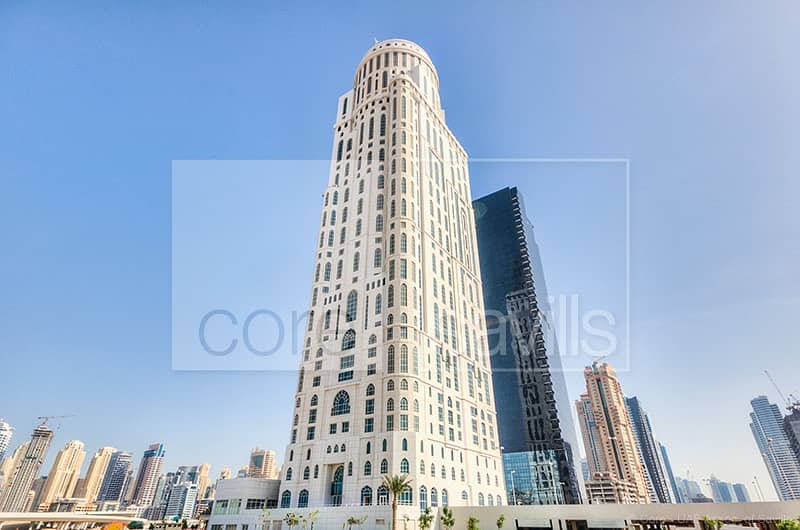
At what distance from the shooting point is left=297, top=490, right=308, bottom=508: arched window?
70000 mm

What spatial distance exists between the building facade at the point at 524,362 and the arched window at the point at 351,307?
92501 mm

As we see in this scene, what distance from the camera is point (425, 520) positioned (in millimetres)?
58469

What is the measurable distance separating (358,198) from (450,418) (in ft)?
174

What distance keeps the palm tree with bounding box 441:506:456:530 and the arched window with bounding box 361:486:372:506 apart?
11616 mm

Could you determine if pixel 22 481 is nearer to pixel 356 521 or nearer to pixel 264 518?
pixel 264 518

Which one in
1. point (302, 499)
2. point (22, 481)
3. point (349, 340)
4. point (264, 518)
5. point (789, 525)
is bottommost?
point (789, 525)

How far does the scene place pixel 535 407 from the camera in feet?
487

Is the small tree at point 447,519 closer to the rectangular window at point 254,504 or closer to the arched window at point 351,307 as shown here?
the rectangular window at point 254,504

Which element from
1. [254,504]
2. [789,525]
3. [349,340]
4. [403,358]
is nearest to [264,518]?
[254,504]

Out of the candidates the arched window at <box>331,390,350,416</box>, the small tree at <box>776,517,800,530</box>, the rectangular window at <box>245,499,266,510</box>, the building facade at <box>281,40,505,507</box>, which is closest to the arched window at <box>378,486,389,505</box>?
the building facade at <box>281,40,505,507</box>

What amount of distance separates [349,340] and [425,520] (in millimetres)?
34743

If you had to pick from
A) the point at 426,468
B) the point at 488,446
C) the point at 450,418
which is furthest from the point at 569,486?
the point at 426,468

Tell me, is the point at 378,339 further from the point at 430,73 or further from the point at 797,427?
the point at 797,427

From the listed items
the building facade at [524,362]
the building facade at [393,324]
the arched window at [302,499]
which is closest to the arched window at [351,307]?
the building facade at [393,324]
